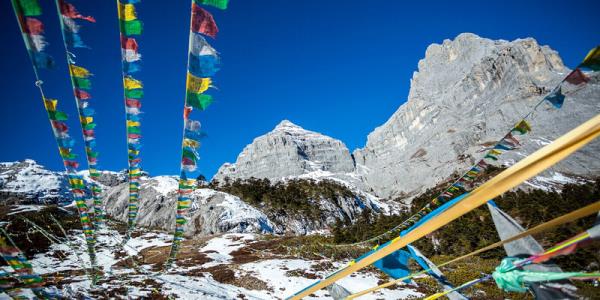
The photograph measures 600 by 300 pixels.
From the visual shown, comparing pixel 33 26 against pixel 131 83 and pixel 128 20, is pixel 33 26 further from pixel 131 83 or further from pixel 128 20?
pixel 131 83

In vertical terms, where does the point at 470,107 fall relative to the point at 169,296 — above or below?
above

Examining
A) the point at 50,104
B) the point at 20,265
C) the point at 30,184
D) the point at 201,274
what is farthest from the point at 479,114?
the point at 30,184

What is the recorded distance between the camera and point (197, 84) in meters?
3.67

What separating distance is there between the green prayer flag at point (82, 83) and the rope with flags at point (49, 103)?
512 mm

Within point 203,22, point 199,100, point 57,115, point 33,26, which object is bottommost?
point 199,100

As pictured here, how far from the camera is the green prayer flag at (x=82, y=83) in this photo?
497cm

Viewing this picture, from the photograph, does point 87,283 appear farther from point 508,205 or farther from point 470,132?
point 470,132

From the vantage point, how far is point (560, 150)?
1.57 metres

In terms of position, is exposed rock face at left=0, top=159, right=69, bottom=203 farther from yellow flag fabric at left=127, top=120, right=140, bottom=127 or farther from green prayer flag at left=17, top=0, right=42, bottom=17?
green prayer flag at left=17, top=0, right=42, bottom=17

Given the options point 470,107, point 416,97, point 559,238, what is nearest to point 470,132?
point 470,107

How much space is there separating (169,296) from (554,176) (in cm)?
9410

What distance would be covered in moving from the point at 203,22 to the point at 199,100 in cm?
100

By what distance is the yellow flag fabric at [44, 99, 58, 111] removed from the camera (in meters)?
5.11

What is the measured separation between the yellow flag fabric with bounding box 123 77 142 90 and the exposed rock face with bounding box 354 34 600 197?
9205cm
